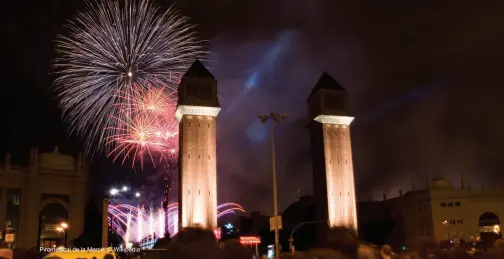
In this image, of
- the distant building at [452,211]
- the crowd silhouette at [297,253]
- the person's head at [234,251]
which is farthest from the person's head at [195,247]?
the distant building at [452,211]

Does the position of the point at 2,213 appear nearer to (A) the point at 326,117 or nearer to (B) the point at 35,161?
(B) the point at 35,161

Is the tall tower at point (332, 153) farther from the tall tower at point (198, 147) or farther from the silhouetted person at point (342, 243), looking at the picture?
the silhouetted person at point (342, 243)

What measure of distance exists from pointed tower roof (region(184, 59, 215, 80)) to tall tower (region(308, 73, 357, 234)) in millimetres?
16832

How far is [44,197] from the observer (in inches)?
3036

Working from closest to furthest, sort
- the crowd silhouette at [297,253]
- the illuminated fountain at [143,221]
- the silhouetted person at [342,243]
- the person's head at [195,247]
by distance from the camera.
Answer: the person's head at [195,247] → the crowd silhouette at [297,253] → the silhouetted person at [342,243] → the illuminated fountain at [143,221]

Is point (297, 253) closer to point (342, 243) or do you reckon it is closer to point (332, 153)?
point (342, 243)

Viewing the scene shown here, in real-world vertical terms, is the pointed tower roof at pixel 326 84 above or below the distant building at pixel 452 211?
above

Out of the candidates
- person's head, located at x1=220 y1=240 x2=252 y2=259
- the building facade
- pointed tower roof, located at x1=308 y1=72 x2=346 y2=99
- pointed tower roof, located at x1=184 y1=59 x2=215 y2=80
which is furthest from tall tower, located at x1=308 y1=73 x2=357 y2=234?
person's head, located at x1=220 y1=240 x2=252 y2=259

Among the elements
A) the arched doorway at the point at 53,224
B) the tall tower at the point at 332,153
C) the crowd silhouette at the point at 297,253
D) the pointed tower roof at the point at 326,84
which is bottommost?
the crowd silhouette at the point at 297,253

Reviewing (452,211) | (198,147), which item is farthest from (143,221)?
(452,211)

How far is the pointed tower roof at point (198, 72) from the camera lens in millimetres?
71438

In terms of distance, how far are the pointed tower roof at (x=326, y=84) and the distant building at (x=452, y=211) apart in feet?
83.2

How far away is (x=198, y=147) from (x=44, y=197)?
85.6 feet

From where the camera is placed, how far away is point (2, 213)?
70625 mm
